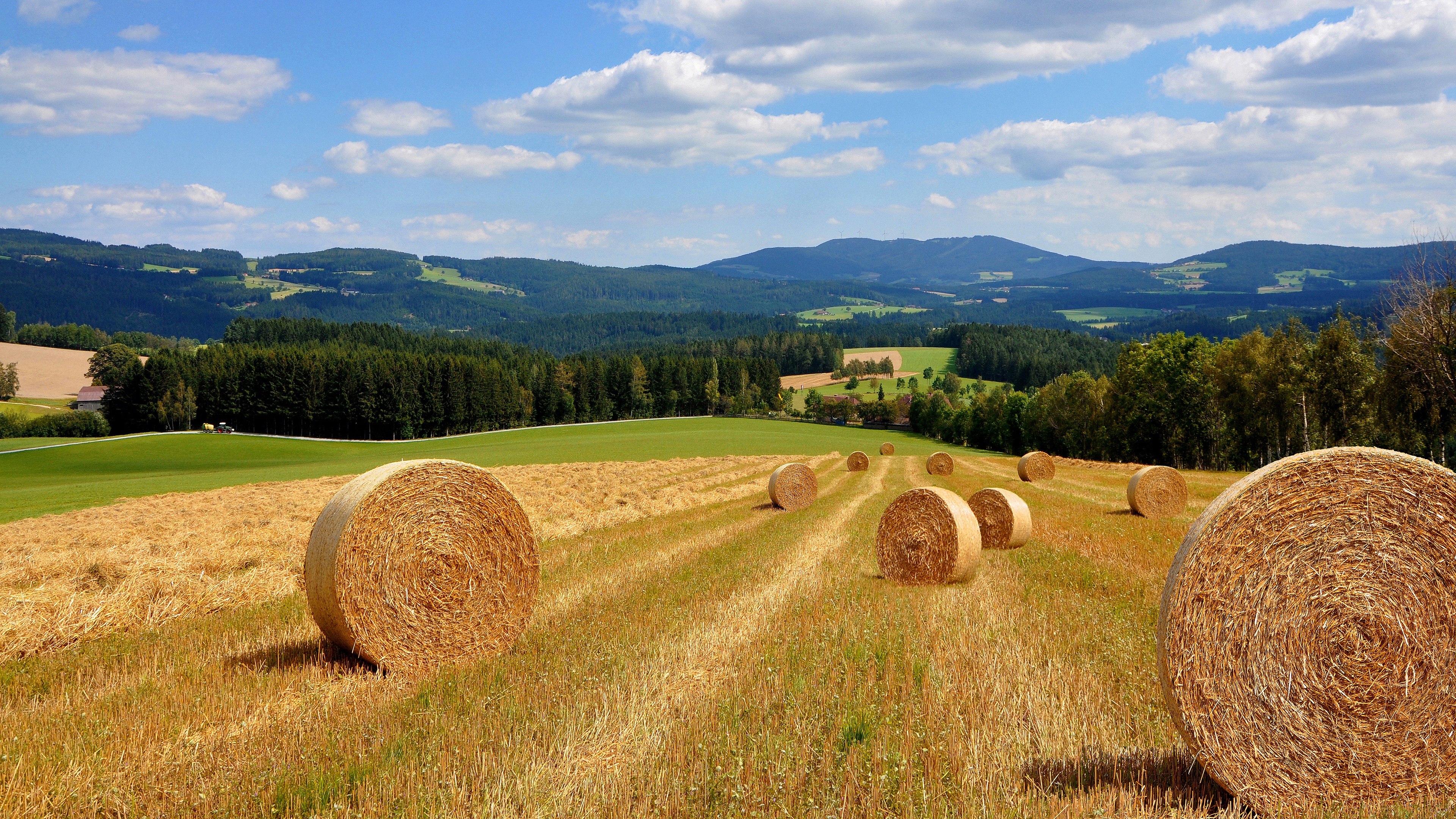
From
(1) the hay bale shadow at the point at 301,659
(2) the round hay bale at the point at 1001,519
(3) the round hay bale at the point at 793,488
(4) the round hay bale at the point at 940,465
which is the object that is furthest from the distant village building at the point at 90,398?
(2) the round hay bale at the point at 1001,519

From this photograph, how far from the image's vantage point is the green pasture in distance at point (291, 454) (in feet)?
123

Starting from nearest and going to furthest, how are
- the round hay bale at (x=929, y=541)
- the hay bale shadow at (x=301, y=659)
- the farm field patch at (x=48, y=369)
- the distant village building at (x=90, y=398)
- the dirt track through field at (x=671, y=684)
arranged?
the dirt track through field at (x=671, y=684)
the hay bale shadow at (x=301, y=659)
the round hay bale at (x=929, y=541)
the distant village building at (x=90, y=398)
the farm field patch at (x=48, y=369)

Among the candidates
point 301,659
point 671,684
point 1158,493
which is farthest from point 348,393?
point 671,684

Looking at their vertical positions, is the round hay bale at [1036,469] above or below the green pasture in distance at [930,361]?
below

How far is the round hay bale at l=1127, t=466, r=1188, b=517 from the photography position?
76.5ft

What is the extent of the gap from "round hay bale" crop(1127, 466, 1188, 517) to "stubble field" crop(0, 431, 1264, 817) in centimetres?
1050

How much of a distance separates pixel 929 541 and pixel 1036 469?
27329mm

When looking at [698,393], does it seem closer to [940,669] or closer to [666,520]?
[666,520]

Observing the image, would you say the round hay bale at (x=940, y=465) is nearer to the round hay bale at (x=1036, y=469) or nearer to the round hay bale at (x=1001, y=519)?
the round hay bale at (x=1036, y=469)

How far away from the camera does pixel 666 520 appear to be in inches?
843

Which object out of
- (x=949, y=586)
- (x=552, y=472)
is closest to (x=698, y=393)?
(x=552, y=472)

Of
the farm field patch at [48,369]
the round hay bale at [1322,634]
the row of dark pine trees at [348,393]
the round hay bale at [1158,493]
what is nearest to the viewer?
the round hay bale at [1322,634]

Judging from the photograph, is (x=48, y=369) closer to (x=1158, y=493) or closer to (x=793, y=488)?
(x=793, y=488)

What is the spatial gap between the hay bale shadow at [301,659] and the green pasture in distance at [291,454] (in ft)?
74.3
